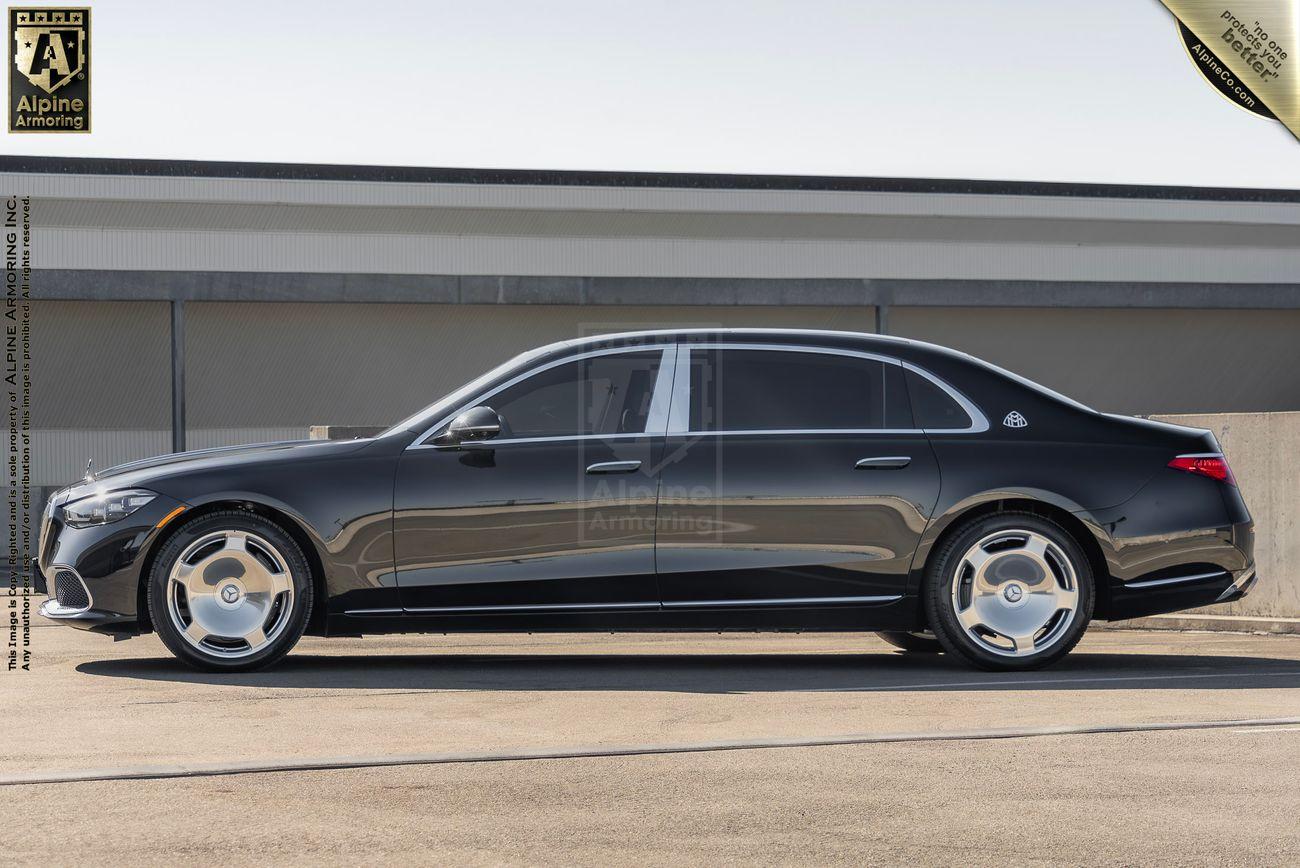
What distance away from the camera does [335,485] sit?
7746 millimetres

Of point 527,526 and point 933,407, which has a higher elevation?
point 933,407

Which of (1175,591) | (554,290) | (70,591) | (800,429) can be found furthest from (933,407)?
(554,290)

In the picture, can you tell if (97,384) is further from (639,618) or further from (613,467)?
(639,618)

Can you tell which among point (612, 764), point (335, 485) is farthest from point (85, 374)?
point (612, 764)

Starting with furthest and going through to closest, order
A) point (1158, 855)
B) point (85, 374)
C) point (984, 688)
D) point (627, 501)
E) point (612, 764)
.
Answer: point (85, 374)
point (627, 501)
point (984, 688)
point (612, 764)
point (1158, 855)

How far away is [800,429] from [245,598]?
2.69m

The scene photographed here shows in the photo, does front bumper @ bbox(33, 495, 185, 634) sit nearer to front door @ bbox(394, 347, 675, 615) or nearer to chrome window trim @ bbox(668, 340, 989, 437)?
front door @ bbox(394, 347, 675, 615)

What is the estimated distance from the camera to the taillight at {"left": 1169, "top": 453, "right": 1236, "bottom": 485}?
7.95 metres

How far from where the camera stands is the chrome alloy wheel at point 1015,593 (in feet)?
25.7

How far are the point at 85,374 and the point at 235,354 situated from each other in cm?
250

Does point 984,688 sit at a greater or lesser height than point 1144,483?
lesser

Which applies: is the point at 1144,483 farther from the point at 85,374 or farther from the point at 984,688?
the point at 85,374

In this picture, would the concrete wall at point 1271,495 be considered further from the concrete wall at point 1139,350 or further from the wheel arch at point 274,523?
the concrete wall at point 1139,350

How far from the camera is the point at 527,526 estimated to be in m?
7.71
